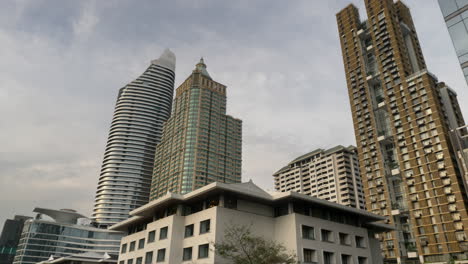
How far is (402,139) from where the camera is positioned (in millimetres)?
85375

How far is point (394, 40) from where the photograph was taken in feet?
312

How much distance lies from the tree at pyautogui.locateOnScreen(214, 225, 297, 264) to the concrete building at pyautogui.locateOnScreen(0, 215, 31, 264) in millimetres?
192589

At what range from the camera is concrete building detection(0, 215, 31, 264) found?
185750 mm

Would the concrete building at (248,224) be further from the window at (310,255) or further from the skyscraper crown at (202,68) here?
the skyscraper crown at (202,68)

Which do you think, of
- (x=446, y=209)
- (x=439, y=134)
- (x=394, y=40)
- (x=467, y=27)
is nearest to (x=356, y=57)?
(x=394, y=40)

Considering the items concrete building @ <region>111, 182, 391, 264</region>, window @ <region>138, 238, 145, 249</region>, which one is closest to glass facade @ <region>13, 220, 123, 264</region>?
window @ <region>138, 238, 145, 249</region>

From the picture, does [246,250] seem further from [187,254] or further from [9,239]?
[9,239]

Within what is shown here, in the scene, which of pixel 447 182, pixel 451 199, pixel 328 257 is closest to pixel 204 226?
pixel 328 257

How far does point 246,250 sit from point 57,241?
470 feet

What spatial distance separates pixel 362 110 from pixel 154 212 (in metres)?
67.3

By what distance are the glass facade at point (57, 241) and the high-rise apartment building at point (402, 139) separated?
126 metres

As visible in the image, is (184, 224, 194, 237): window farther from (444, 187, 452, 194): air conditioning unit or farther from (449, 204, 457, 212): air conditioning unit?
(444, 187, 452, 194): air conditioning unit

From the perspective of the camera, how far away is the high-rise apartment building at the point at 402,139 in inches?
2889

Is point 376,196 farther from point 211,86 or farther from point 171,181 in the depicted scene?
point 211,86
